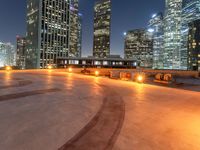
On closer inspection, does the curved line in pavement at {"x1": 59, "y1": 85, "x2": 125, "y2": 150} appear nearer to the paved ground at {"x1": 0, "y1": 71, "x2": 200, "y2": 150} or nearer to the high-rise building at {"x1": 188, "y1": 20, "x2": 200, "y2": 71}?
the paved ground at {"x1": 0, "y1": 71, "x2": 200, "y2": 150}

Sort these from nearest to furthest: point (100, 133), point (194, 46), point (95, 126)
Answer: point (100, 133), point (95, 126), point (194, 46)

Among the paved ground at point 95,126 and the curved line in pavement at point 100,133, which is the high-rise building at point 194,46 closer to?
the paved ground at point 95,126

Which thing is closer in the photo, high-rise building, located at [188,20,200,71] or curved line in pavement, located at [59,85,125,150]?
curved line in pavement, located at [59,85,125,150]

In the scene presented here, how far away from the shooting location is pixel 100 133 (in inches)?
242

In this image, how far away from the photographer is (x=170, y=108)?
32.1 ft

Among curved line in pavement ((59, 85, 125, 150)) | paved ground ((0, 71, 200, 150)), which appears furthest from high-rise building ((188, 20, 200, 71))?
curved line in pavement ((59, 85, 125, 150))

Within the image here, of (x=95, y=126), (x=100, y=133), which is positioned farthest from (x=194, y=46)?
(x=100, y=133)

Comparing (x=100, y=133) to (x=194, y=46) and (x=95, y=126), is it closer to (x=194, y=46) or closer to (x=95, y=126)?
(x=95, y=126)

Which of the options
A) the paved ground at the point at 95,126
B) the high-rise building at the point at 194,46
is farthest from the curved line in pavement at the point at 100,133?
the high-rise building at the point at 194,46

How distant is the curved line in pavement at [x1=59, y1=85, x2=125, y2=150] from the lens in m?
5.24

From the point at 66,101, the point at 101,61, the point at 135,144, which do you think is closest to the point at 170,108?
the point at 135,144

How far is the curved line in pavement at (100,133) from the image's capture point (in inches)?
206

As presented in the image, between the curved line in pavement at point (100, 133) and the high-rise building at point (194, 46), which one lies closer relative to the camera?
the curved line in pavement at point (100, 133)

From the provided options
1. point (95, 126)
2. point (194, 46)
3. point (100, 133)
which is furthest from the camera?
point (194, 46)
